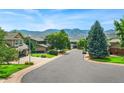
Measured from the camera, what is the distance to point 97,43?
4616 cm

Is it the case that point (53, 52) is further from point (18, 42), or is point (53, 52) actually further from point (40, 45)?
point (18, 42)

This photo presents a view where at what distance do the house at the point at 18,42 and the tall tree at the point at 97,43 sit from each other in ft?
36.6

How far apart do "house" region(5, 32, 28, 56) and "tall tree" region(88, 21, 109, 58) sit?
1115cm

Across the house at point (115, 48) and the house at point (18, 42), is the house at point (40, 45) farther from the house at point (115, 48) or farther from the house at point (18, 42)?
the house at point (115, 48)

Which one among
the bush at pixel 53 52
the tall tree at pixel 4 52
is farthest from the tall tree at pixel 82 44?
the tall tree at pixel 4 52

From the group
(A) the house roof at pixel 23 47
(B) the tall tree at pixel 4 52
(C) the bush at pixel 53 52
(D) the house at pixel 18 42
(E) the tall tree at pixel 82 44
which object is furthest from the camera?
(E) the tall tree at pixel 82 44

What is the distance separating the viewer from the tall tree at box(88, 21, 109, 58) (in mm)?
45812

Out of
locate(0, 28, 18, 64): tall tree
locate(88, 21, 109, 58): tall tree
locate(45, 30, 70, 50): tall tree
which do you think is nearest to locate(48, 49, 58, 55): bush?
locate(45, 30, 70, 50): tall tree

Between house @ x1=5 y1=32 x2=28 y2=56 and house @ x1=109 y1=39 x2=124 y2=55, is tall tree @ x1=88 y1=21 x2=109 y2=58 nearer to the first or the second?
house @ x1=109 y1=39 x2=124 y2=55

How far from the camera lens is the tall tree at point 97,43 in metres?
45.8
